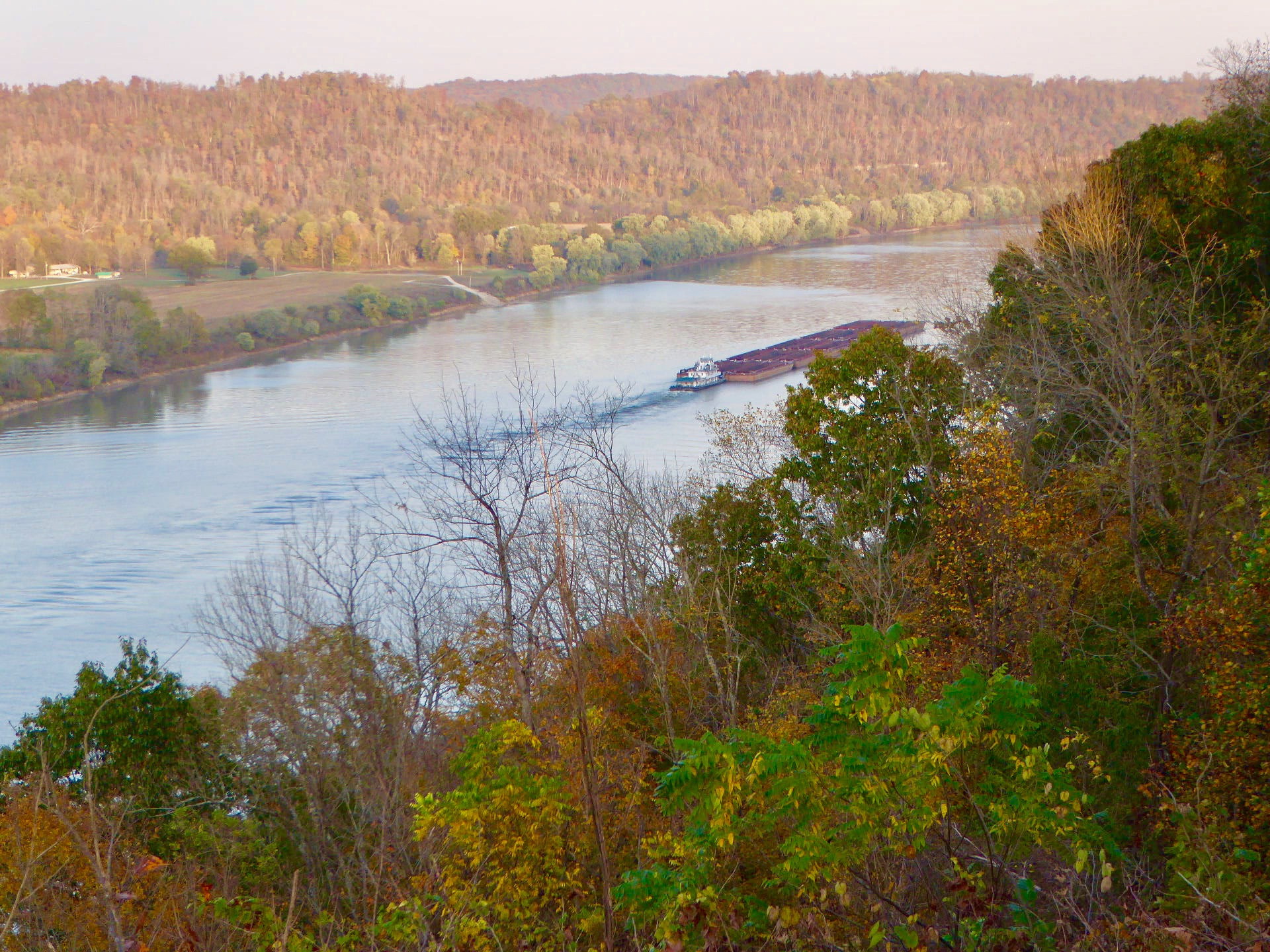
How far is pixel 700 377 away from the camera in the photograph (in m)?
28.8

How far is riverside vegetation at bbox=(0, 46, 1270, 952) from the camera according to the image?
9.27 feet

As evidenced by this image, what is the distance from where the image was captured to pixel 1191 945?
239 cm

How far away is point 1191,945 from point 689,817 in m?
1.21

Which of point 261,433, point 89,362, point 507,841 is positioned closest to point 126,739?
point 507,841

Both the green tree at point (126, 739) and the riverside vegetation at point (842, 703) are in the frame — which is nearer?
the riverside vegetation at point (842, 703)

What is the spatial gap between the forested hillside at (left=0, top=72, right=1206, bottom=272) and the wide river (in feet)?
40.5

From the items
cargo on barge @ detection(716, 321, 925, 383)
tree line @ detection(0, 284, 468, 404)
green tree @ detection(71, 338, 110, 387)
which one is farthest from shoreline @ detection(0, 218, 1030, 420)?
cargo on barge @ detection(716, 321, 925, 383)

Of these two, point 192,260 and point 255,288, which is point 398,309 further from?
point 192,260

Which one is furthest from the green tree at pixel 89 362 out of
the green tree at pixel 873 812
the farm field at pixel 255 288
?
the green tree at pixel 873 812

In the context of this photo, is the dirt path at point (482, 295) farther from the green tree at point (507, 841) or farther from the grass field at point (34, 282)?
the green tree at point (507, 841)

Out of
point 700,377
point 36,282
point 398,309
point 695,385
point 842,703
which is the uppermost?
point 36,282

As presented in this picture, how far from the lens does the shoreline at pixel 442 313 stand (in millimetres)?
30750

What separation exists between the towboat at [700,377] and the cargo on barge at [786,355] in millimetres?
460

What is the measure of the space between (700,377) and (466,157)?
5729 centimetres
